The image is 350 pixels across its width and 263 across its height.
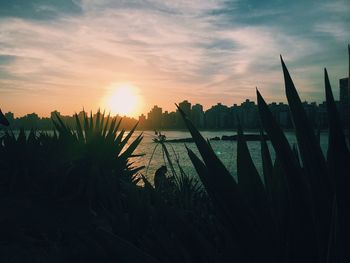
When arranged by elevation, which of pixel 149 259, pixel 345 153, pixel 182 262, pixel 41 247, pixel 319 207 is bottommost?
pixel 41 247

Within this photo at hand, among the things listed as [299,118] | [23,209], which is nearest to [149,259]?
[299,118]

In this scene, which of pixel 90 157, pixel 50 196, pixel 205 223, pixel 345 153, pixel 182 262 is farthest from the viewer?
pixel 90 157

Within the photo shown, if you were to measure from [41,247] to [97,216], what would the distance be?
3.92ft

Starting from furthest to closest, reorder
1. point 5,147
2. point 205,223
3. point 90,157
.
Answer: point 5,147
point 90,157
point 205,223

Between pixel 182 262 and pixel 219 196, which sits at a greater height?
pixel 219 196

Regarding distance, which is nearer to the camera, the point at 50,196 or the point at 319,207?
the point at 319,207

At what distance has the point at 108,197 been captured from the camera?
4.86 meters

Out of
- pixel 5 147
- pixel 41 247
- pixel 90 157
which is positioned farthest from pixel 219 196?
pixel 5 147

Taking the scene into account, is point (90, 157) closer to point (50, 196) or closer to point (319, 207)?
point (50, 196)

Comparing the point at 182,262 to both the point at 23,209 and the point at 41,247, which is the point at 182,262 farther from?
the point at 23,209

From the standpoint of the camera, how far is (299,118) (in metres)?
0.78

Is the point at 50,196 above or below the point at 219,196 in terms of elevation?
below

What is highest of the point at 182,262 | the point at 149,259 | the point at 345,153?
the point at 345,153

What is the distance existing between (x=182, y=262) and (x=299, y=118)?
0.73m
